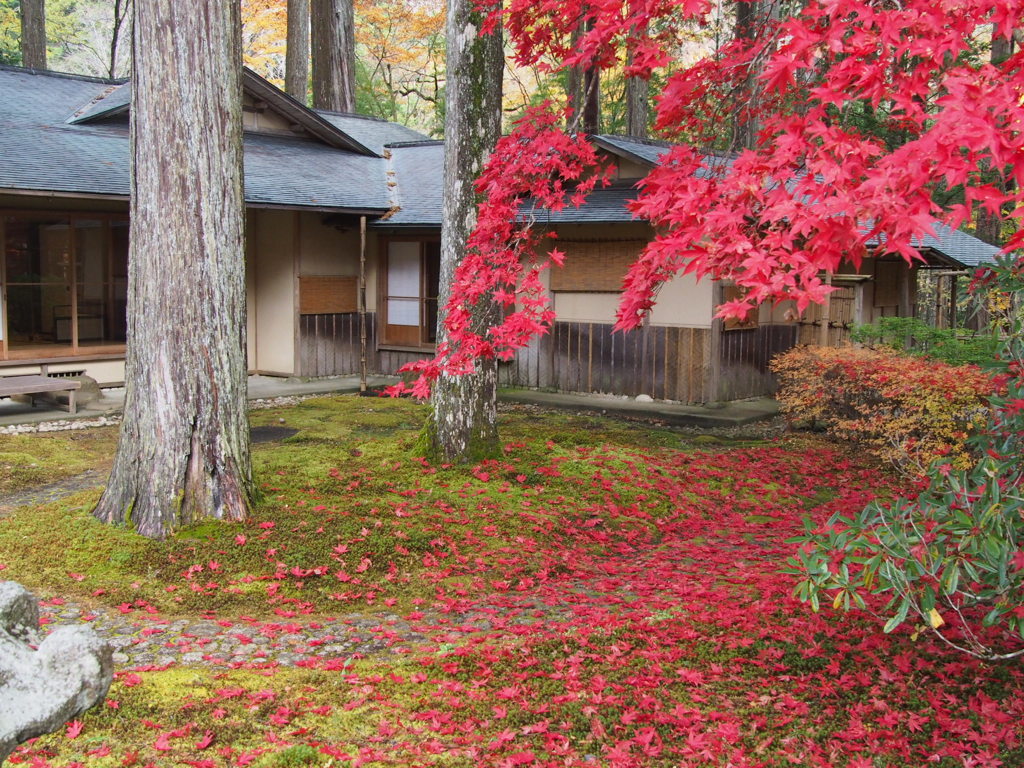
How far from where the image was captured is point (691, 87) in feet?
16.8

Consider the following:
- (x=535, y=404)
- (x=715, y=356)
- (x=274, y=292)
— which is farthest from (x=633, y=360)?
(x=274, y=292)

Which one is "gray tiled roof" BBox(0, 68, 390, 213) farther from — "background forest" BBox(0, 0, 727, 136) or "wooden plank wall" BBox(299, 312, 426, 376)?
"background forest" BBox(0, 0, 727, 136)

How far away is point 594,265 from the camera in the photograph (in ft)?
44.9

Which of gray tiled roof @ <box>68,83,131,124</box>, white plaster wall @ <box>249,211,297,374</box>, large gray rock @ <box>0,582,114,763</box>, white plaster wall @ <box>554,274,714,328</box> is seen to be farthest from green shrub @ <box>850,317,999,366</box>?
gray tiled roof @ <box>68,83,131,124</box>

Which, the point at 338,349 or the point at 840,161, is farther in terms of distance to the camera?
the point at 338,349

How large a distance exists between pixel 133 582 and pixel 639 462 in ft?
16.5

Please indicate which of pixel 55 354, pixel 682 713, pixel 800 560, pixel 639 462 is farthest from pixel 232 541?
pixel 55 354

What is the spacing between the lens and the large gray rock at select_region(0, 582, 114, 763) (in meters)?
2.02

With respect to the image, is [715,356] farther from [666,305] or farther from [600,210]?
[600,210]

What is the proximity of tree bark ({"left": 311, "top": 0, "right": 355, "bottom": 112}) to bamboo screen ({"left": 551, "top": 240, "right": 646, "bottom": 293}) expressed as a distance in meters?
10.1

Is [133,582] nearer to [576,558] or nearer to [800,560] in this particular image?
[576,558]

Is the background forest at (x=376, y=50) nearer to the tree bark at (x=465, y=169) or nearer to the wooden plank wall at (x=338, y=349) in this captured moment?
the wooden plank wall at (x=338, y=349)

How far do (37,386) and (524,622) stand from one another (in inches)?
321

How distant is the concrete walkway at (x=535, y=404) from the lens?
37.2 feet
